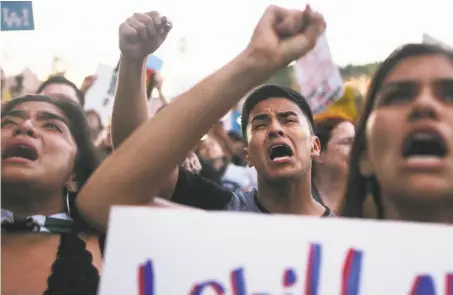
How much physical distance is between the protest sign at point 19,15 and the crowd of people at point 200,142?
0.12 m

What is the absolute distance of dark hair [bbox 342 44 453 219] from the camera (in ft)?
3.40

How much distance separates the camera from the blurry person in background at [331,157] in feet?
3.99

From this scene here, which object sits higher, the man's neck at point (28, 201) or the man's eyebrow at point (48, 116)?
the man's eyebrow at point (48, 116)

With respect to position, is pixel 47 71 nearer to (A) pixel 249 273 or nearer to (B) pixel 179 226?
(B) pixel 179 226

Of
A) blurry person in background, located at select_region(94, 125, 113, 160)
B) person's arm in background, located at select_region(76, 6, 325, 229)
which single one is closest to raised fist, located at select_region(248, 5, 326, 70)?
person's arm in background, located at select_region(76, 6, 325, 229)

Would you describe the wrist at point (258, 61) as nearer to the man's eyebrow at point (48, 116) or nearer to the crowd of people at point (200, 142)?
the crowd of people at point (200, 142)

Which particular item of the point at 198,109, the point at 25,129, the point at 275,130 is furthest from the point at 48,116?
the point at 275,130

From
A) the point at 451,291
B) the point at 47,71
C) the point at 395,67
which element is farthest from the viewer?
the point at 47,71

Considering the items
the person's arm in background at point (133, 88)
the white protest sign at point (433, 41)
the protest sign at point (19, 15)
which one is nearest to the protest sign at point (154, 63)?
the person's arm in background at point (133, 88)

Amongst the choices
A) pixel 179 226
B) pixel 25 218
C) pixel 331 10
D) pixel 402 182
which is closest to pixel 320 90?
pixel 331 10

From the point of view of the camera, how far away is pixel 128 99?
1115 millimetres

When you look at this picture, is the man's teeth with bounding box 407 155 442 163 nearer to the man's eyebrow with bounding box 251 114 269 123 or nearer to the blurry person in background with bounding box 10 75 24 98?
the man's eyebrow with bounding box 251 114 269 123

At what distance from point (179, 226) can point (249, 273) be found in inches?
5.8

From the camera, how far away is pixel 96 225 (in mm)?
1078
